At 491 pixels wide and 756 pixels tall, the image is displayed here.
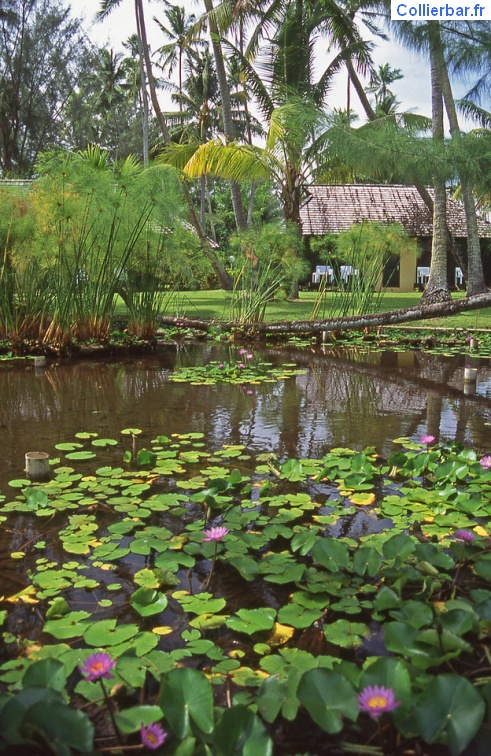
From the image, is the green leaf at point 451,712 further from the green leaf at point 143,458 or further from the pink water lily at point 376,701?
the green leaf at point 143,458

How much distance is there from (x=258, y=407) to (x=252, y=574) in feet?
8.01

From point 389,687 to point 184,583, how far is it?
30.8 inches

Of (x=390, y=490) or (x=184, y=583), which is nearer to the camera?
(x=184, y=583)

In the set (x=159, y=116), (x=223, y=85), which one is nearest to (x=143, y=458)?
(x=223, y=85)

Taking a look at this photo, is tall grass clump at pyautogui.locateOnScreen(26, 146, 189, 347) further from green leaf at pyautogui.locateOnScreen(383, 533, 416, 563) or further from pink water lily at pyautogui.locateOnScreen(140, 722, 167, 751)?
pink water lily at pyautogui.locateOnScreen(140, 722, 167, 751)

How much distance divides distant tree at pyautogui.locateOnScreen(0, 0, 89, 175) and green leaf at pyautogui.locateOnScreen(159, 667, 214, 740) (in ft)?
76.4

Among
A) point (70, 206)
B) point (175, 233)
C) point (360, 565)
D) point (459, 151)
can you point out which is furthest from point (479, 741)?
point (175, 233)

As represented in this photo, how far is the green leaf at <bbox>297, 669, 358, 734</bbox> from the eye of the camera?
1118 millimetres

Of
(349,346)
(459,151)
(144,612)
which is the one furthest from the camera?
(349,346)

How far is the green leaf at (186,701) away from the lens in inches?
43.6

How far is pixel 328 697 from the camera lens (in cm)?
115

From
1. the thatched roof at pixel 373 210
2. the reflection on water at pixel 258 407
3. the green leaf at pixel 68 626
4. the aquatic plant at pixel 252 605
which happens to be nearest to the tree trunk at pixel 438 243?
the reflection on water at pixel 258 407

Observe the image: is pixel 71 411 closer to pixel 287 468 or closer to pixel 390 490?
pixel 287 468

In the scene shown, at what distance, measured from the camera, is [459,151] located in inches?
269
